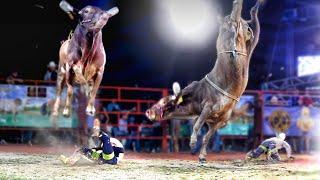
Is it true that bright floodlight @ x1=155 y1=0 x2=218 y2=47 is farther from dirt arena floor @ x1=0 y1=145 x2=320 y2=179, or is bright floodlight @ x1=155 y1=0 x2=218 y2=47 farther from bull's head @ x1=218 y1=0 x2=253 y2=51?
dirt arena floor @ x1=0 y1=145 x2=320 y2=179

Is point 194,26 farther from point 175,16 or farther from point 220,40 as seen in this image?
point 220,40

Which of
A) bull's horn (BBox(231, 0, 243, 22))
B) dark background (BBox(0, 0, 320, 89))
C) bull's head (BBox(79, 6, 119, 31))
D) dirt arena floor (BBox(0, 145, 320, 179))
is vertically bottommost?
dirt arena floor (BBox(0, 145, 320, 179))

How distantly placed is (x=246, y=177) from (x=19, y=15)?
9.68m

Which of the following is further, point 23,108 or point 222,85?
A: point 23,108

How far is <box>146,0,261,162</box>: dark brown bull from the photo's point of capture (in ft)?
30.8

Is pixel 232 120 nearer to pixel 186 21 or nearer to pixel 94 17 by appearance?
pixel 186 21

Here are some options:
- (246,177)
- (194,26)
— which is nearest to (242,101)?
(194,26)

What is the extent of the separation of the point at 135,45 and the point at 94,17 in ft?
38.3

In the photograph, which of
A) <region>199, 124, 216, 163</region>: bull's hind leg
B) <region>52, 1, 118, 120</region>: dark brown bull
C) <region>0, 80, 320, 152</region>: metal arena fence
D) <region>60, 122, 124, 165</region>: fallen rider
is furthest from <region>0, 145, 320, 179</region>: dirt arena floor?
<region>0, 80, 320, 152</region>: metal arena fence

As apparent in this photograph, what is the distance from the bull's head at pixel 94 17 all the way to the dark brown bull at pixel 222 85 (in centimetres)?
258

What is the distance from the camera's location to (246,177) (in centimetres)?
804

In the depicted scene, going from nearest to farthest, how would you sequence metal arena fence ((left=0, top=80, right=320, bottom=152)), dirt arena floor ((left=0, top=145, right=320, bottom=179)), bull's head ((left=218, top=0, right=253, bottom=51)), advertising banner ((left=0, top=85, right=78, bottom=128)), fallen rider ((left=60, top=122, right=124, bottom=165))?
dirt arena floor ((left=0, top=145, right=320, bottom=179)), bull's head ((left=218, top=0, right=253, bottom=51)), fallen rider ((left=60, top=122, right=124, bottom=165)), advertising banner ((left=0, top=85, right=78, bottom=128)), metal arena fence ((left=0, top=80, right=320, bottom=152))

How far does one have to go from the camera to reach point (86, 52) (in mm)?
7812

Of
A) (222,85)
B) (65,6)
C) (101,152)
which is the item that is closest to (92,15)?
(65,6)
